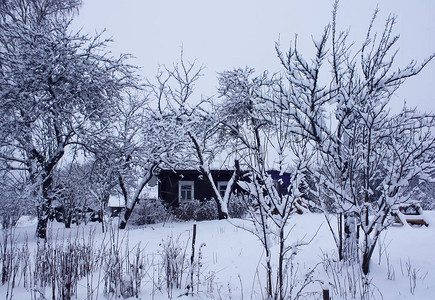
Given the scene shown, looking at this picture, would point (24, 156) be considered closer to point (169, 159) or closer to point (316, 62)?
point (169, 159)

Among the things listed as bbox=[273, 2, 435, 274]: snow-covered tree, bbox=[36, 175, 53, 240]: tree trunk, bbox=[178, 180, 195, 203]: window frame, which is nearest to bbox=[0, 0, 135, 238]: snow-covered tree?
bbox=[36, 175, 53, 240]: tree trunk

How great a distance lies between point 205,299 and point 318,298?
1.39m

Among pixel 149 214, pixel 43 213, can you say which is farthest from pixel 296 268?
pixel 149 214

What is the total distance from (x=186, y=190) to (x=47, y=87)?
40.6 feet

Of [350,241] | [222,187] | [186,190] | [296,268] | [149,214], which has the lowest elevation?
[149,214]

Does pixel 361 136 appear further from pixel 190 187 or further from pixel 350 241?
pixel 190 187

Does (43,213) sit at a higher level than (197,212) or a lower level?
higher

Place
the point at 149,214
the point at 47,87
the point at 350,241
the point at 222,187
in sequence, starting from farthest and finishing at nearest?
the point at 222,187 < the point at 149,214 < the point at 47,87 < the point at 350,241

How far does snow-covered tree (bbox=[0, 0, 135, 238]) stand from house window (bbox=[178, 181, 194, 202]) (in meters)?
10.2

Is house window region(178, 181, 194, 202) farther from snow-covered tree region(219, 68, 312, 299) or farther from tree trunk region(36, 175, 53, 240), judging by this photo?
snow-covered tree region(219, 68, 312, 299)

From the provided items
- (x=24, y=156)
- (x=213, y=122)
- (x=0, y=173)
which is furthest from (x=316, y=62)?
(x=0, y=173)

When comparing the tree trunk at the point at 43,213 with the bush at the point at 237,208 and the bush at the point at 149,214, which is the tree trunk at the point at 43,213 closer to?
the bush at the point at 149,214

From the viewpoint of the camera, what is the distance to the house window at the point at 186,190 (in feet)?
64.1

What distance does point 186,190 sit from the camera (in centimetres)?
1970
